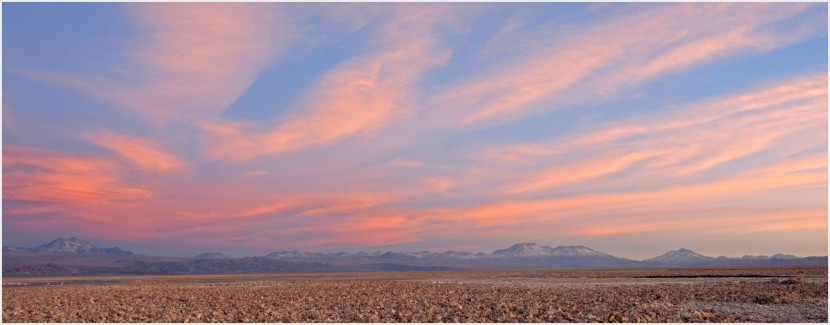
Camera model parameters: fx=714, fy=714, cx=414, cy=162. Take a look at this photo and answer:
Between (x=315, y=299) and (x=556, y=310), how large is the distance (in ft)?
44.3

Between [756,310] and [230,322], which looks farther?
[756,310]

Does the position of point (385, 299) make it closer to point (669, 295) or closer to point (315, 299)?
point (315, 299)

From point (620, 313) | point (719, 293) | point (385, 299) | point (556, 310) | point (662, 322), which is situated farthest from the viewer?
point (719, 293)

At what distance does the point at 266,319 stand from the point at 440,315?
6691 mm

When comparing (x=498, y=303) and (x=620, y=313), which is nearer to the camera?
(x=620, y=313)

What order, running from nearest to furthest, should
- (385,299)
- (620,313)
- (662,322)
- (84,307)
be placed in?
(662,322) → (620,313) → (84,307) → (385,299)

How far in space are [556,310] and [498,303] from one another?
4.47 meters

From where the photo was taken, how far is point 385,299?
118 ft

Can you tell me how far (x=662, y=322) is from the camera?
2473 centimetres

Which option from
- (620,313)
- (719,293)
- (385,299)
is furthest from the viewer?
(719,293)

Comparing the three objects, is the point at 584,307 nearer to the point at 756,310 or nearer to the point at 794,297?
the point at 756,310

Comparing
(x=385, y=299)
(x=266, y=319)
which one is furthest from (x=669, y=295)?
Result: (x=266, y=319)

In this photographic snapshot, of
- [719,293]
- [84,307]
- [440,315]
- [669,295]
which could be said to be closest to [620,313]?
[440,315]

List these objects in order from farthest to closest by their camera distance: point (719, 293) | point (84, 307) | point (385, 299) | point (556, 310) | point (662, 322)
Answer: point (719, 293) < point (385, 299) < point (84, 307) < point (556, 310) < point (662, 322)
